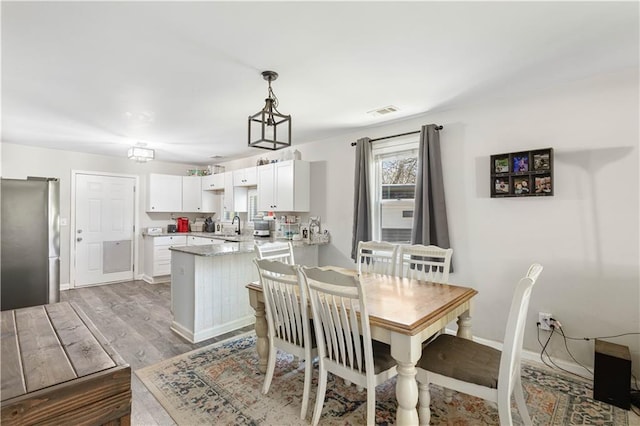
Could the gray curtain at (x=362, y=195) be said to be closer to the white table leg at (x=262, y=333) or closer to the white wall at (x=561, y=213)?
the white wall at (x=561, y=213)

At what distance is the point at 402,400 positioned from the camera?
1559 mm

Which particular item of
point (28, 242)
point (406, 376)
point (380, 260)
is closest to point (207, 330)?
point (28, 242)

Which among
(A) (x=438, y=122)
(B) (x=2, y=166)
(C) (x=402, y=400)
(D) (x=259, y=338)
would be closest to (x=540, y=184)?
(A) (x=438, y=122)

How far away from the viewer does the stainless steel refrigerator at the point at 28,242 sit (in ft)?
8.50

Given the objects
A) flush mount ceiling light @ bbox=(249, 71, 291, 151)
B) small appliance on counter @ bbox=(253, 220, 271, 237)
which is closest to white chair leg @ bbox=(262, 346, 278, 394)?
flush mount ceiling light @ bbox=(249, 71, 291, 151)

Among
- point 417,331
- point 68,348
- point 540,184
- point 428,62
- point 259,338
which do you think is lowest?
point 259,338

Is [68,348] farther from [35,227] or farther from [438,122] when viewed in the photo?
[438,122]

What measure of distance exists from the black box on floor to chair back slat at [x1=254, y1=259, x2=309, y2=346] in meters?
2.07

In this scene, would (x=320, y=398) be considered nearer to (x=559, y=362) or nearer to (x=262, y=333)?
(x=262, y=333)

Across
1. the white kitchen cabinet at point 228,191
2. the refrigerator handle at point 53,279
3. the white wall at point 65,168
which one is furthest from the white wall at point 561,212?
the white wall at point 65,168

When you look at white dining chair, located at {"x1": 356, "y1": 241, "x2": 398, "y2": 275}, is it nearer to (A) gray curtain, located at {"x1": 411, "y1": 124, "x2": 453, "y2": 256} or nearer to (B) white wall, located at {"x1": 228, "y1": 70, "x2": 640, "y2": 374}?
(A) gray curtain, located at {"x1": 411, "y1": 124, "x2": 453, "y2": 256}

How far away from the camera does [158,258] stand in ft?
17.9

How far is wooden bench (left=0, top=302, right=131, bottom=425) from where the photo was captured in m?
0.67

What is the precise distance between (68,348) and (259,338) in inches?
63.5
